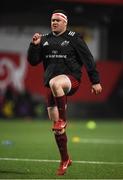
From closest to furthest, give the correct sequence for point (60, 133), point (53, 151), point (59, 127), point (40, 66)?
point (59, 127), point (60, 133), point (53, 151), point (40, 66)

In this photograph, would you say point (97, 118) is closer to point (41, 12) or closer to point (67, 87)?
point (41, 12)

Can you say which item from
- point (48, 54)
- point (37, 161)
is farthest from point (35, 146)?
point (48, 54)

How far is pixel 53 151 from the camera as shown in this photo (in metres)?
13.9

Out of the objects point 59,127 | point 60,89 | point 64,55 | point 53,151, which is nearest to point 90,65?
point 64,55

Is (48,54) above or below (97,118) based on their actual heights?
above

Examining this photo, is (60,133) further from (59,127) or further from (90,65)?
(90,65)

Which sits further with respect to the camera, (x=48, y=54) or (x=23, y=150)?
(x=23, y=150)

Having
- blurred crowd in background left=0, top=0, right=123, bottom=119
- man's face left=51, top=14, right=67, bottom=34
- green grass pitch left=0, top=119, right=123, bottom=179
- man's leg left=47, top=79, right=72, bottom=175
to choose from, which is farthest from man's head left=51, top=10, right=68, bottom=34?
blurred crowd in background left=0, top=0, right=123, bottom=119

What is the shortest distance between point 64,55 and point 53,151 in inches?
145

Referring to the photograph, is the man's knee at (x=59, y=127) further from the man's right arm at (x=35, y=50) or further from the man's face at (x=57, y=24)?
the man's face at (x=57, y=24)

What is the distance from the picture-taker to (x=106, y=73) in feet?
86.7

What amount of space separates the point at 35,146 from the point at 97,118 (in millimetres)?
11805

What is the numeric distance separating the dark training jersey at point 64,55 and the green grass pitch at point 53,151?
1251mm

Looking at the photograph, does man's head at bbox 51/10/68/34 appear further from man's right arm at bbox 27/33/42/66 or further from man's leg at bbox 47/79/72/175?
man's leg at bbox 47/79/72/175
